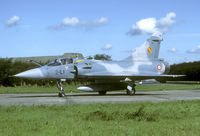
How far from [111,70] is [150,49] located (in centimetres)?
430

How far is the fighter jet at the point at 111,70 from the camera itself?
59.0 ft

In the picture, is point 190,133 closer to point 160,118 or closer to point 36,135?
point 160,118

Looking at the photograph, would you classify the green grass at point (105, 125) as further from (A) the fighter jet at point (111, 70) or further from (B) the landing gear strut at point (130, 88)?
(B) the landing gear strut at point (130, 88)

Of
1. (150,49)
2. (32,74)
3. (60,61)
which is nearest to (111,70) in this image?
(60,61)

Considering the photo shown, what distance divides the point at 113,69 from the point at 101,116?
12204mm

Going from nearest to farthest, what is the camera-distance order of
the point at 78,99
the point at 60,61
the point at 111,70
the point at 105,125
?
1. the point at 105,125
2. the point at 78,99
3. the point at 60,61
4. the point at 111,70

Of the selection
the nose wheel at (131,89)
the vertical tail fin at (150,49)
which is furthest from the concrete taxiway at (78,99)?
the vertical tail fin at (150,49)

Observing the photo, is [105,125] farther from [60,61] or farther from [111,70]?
[111,70]

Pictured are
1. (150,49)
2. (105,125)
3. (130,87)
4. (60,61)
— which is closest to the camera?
(105,125)

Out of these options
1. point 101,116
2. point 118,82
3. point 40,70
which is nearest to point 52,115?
point 101,116

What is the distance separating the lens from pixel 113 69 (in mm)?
20047

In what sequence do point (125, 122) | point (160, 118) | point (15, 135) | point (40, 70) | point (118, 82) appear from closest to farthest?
point (15, 135), point (125, 122), point (160, 118), point (40, 70), point (118, 82)

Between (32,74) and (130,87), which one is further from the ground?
(32,74)

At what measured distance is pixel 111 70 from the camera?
65.5 ft
